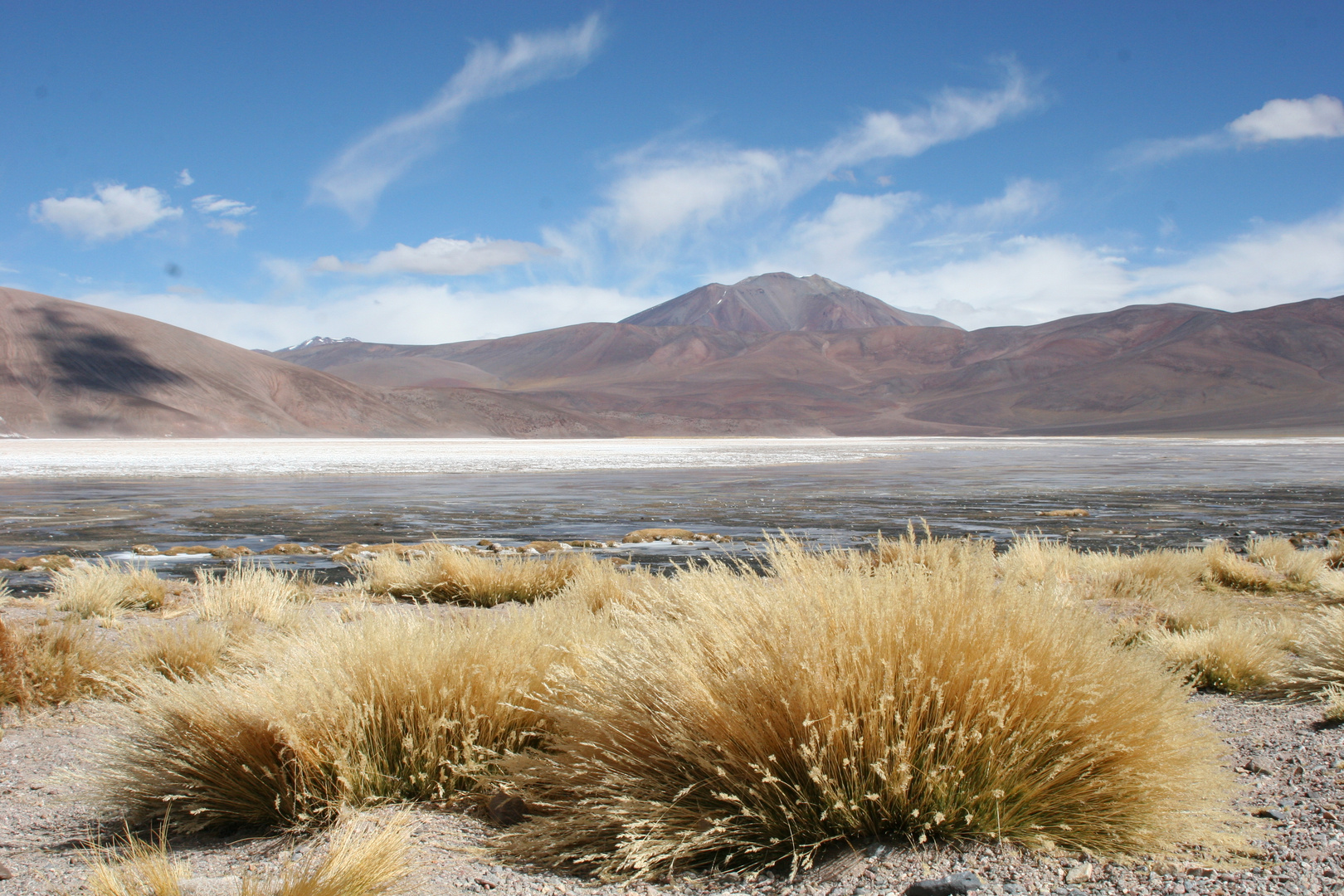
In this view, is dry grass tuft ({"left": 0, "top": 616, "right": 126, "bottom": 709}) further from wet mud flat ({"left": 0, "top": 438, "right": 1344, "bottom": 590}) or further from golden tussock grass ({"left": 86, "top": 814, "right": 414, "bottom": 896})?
wet mud flat ({"left": 0, "top": 438, "right": 1344, "bottom": 590})

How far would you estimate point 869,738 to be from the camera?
9.50 feet

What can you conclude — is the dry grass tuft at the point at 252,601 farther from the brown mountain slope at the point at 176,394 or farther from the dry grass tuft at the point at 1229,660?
the brown mountain slope at the point at 176,394

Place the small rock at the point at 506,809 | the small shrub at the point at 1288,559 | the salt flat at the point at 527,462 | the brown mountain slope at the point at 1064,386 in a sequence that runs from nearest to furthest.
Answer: the small rock at the point at 506,809
the small shrub at the point at 1288,559
the salt flat at the point at 527,462
the brown mountain slope at the point at 1064,386

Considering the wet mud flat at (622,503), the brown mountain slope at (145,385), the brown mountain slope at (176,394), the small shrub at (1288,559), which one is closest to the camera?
the small shrub at (1288,559)

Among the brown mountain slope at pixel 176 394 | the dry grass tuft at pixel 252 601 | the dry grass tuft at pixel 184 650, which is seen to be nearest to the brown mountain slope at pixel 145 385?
the brown mountain slope at pixel 176 394

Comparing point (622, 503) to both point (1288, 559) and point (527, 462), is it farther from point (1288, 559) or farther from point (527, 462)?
point (527, 462)

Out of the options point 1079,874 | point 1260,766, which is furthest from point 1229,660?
point 1079,874

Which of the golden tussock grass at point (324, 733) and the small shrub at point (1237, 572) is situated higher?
the golden tussock grass at point (324, 733)

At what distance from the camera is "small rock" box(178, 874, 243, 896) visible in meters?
2.60

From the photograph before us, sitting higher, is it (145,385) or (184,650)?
(145,385)

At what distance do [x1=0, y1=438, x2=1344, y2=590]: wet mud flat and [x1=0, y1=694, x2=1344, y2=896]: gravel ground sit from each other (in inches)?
66.2

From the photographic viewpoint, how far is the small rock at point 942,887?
2.57m

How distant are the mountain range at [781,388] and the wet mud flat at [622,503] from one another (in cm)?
6201

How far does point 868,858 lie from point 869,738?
34cm
